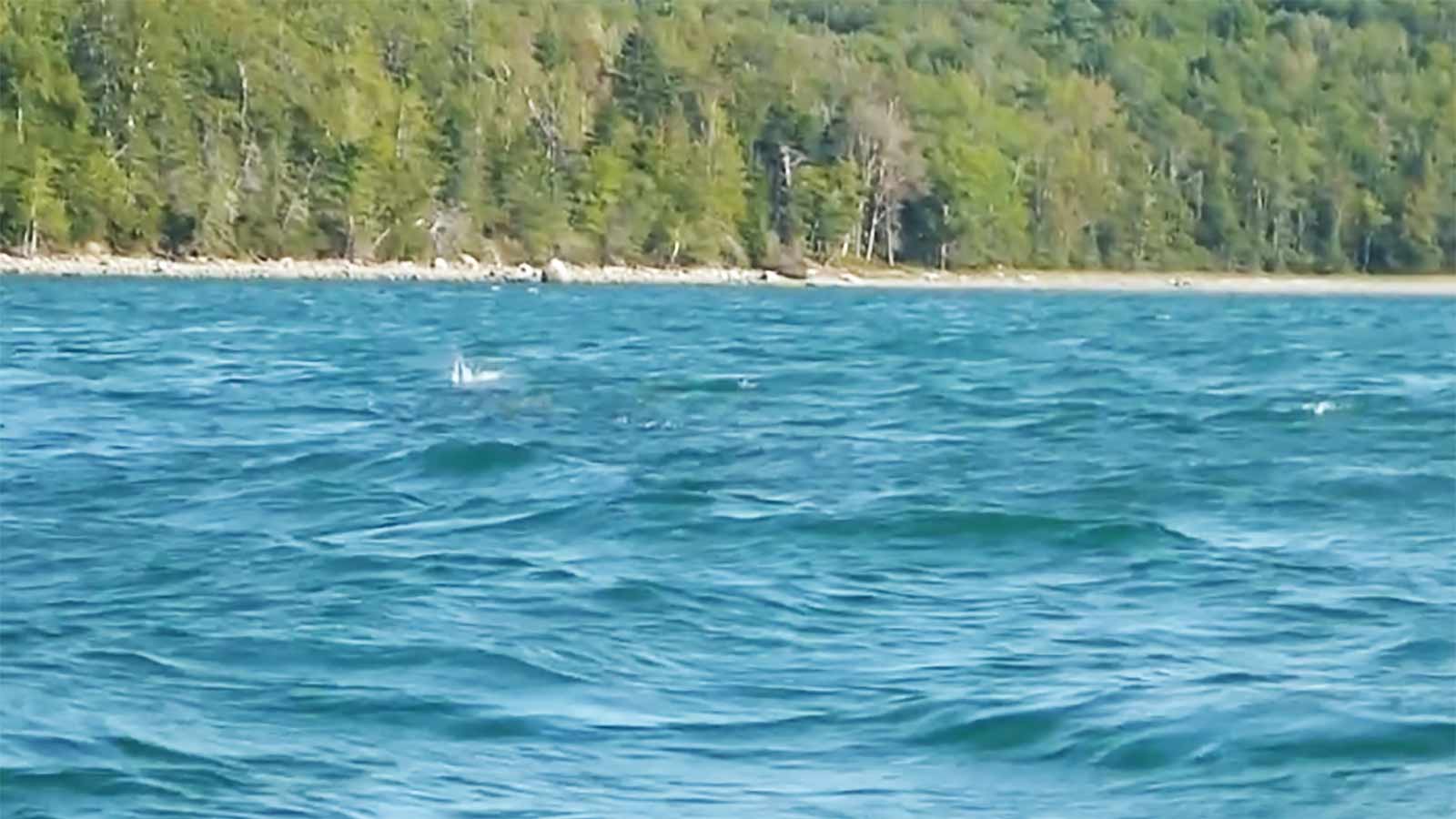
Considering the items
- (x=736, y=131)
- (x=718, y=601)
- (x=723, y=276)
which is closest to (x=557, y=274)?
(x=723, y=276)

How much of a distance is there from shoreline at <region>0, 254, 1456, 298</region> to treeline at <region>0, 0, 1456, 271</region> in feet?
8.84

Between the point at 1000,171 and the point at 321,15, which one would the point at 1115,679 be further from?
the point at 1000,171

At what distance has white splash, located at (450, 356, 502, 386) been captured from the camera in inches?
1054

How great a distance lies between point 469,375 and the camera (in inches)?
1097

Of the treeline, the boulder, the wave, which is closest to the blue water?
the wave

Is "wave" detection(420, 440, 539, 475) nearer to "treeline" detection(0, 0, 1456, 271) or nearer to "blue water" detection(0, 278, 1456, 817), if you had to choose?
"blue water" detection(0, 278, 1456, 817)

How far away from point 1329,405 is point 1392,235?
105m

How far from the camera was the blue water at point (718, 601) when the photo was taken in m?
8.45

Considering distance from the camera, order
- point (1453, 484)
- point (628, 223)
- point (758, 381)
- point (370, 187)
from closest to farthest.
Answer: point (1453, 484) → point (758, 381) → point (370, 187) → point (628, 223)

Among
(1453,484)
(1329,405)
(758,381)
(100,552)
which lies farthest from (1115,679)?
(758,381)

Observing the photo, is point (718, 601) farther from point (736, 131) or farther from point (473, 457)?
point (736, 131)

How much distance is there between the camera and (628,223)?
4245 inches

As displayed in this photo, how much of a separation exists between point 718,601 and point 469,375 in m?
16.2

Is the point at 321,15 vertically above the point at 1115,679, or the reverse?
the point at 321,15
